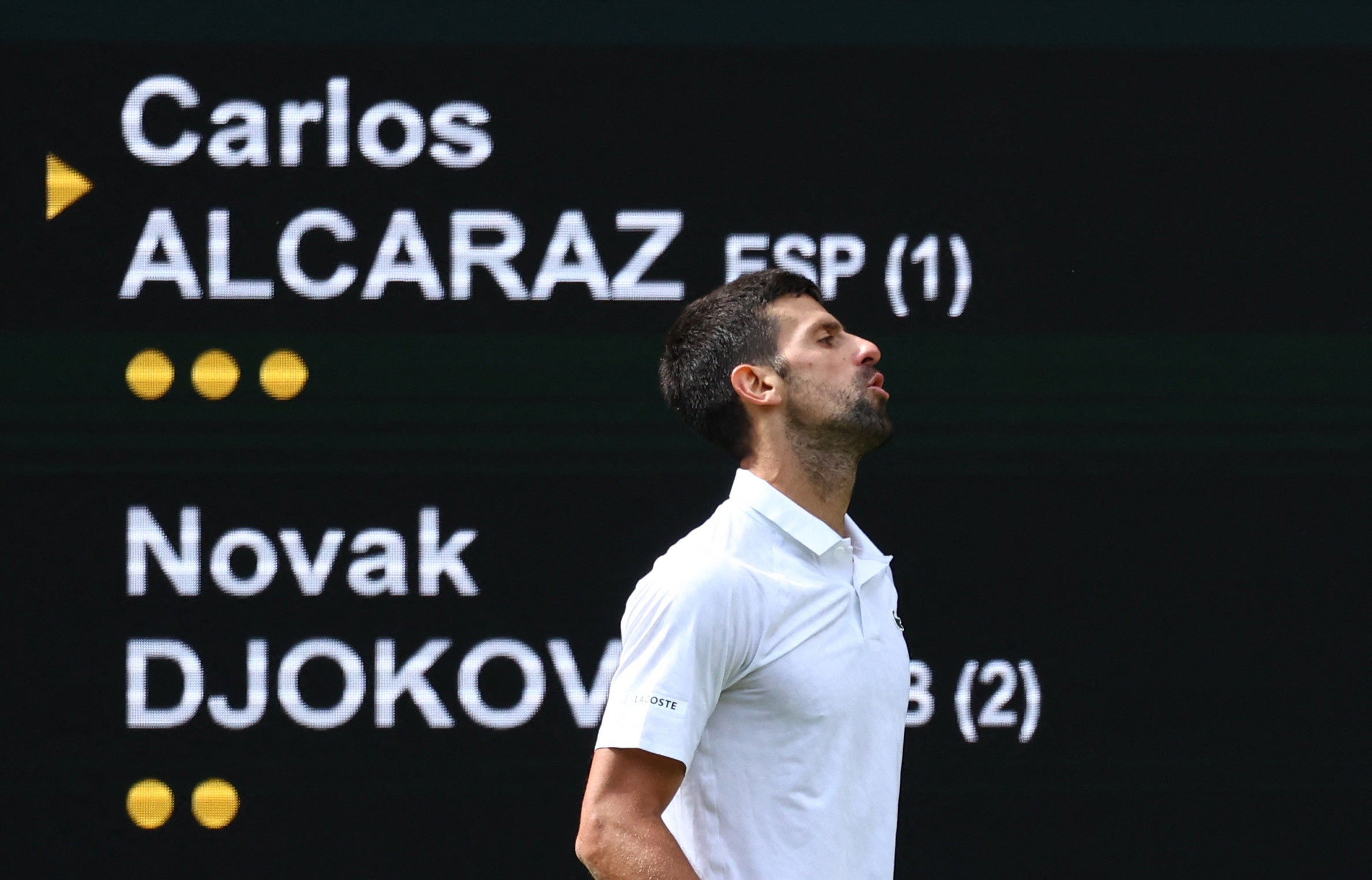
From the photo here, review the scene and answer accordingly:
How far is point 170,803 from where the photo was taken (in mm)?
2480

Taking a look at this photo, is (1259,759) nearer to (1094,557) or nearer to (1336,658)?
(1336,658)

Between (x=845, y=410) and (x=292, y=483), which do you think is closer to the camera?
(x=845, y=410)

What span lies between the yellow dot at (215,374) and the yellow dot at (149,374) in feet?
0.12

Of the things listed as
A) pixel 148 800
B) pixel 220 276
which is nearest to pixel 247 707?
pixel 148 800

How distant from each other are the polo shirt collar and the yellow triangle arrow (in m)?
1.23

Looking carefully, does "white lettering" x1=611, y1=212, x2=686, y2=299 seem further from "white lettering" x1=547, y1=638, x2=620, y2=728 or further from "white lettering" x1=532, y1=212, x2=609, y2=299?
"white lettering" x1=547, y1=638, x2=620, y2=728

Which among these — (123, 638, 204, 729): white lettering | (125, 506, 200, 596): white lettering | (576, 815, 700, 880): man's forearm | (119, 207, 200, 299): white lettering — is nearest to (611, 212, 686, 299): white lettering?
(119, 207, 200, 299): white lettering

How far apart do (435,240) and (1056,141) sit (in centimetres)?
97

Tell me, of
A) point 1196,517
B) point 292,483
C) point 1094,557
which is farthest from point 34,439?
point 1196,517

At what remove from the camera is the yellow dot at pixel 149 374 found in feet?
8.23

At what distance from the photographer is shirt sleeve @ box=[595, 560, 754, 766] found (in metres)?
1.63

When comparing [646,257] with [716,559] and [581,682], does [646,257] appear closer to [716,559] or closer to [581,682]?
[581,682]

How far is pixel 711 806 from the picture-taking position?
5.57 ft

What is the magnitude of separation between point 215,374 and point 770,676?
1198mm
